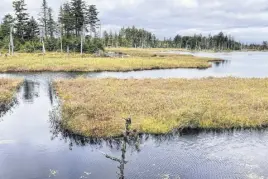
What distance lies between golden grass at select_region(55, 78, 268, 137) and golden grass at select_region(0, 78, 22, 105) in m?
4.90

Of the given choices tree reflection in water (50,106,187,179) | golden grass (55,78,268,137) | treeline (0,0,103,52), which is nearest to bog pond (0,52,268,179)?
tree reflection in water (50,106,187,179)

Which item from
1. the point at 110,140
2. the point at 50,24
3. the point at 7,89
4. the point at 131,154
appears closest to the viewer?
the point at 131,154

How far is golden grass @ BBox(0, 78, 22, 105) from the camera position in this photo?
29.7 meters

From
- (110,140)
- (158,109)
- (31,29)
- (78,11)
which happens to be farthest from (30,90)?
(31,29)

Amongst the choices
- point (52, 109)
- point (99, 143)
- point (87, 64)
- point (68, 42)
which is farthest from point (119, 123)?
point (68, 42)

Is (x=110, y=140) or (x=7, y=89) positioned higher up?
(x=7, y=89)

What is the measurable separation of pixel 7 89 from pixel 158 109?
18.4 m

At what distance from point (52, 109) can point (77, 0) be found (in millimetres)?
68349

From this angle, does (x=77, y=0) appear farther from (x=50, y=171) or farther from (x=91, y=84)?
(x=50, y=171)

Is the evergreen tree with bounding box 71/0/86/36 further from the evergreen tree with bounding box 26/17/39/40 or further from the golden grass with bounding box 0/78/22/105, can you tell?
the golden grass with bounding box 0/78/22/105

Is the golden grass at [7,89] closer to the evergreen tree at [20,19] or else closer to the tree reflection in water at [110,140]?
the tree reflection in water at [110,140]

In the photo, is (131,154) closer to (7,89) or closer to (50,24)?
(7,89)

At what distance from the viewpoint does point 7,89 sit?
113ft

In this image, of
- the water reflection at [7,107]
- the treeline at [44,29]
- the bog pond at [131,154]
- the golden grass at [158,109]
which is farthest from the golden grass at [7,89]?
the treeline at [44,29]
